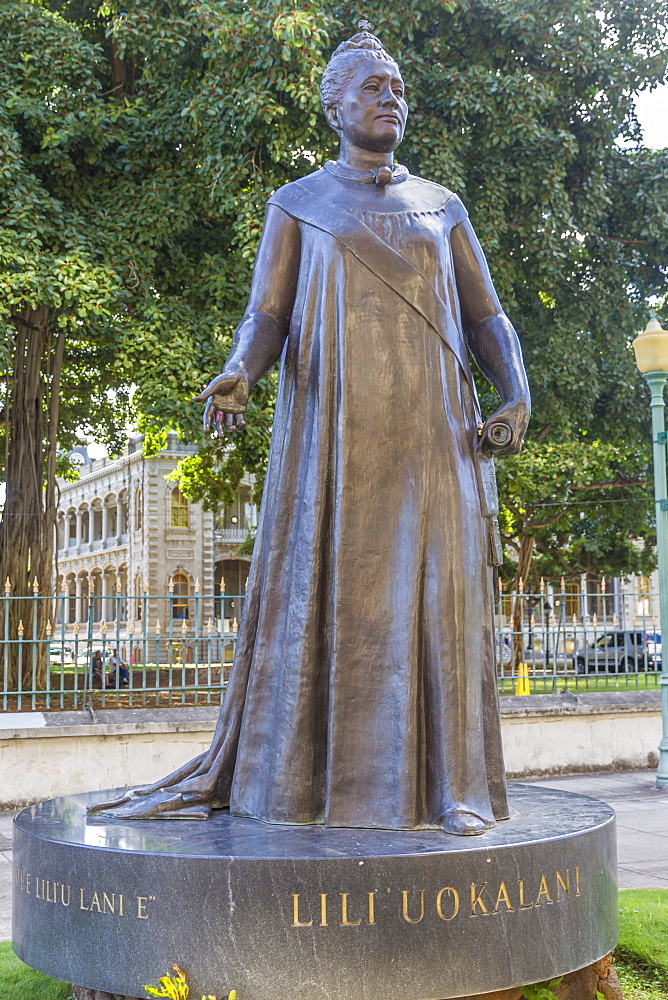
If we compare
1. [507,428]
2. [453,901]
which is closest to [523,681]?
[507,428]

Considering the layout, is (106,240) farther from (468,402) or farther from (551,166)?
(468,402)

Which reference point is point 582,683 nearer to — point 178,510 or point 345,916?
point 345,916

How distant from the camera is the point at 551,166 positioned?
12.7 m

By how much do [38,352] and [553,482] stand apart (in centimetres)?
788

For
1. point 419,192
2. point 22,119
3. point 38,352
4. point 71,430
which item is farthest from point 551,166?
point 71,430

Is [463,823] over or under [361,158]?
under

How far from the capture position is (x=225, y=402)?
11.4ft

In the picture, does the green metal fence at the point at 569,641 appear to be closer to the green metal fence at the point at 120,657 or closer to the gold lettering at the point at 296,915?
the green metal fence at the point at 120,657

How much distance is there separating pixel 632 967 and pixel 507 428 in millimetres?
2443

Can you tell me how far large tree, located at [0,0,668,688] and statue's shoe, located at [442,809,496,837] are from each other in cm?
910

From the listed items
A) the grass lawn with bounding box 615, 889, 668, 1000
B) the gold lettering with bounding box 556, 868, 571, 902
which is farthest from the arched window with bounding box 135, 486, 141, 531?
the gold lettering with bounding box 556, 868, 571, 902

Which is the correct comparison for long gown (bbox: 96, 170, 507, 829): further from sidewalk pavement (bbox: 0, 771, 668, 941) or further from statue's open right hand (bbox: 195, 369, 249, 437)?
sidewalk pavement (bbox: 0, 771, 668, 941)

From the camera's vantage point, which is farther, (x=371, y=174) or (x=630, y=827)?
(x=630, y=827)

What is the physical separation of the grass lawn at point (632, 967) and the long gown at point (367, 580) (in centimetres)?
111
